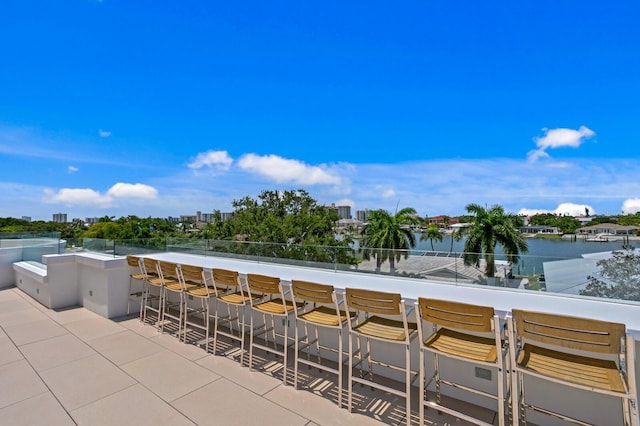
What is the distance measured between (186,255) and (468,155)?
38687mm

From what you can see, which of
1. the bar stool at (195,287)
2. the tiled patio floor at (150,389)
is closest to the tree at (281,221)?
the bar stool at (195,287)

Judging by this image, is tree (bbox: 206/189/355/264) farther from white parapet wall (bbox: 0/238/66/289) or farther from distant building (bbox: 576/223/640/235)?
distant building (bbox: 576/223/640/235)

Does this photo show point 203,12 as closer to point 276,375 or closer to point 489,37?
point 276,375

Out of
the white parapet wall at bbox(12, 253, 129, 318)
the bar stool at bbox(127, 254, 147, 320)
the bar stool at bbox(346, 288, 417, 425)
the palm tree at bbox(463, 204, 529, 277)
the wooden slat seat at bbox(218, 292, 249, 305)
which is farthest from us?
the palm tree at bbox(463, 204, 529, 277)

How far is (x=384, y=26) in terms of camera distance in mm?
10234

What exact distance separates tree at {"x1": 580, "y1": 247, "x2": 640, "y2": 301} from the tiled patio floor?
1384 mm

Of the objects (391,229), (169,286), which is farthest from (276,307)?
(391,229)

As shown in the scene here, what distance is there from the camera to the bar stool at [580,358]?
138cm

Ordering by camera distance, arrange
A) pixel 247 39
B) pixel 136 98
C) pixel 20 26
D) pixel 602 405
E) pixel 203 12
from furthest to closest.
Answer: pixel 136 98 → pixel 247 39 → pixel 203 12 → pixel 20 26 → pixel 602 405

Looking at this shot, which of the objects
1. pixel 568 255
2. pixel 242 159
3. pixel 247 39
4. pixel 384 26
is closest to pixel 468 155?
pixel 242 159

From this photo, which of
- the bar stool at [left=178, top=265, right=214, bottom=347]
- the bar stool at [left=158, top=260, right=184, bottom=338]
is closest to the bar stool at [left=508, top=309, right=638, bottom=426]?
the bar stool at [left=178, top=265, right=214, bottom=347]

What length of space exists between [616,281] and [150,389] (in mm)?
4108

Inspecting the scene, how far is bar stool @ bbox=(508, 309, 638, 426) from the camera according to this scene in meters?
1.38

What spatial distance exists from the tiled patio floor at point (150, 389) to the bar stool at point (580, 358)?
2.88 ft
